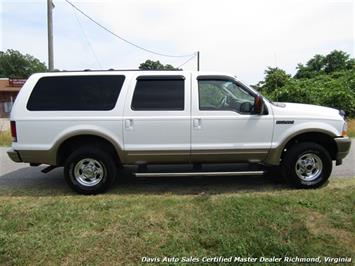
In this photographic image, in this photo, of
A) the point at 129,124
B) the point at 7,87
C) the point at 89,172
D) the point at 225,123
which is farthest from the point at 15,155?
the point at 7,87

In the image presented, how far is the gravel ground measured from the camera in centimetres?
593

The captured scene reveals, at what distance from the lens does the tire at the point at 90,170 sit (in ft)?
18.2

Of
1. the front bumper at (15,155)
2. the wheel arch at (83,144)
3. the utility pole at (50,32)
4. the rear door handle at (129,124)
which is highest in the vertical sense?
the utility pole at (50,32)

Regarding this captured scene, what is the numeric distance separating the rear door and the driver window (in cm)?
26

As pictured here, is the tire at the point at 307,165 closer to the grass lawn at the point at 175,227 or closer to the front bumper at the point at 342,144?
the front bumper at the point at 342,144

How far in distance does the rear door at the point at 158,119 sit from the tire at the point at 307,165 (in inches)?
65.4

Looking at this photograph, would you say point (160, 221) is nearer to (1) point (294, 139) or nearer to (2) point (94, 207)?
(2) point (94, 207)

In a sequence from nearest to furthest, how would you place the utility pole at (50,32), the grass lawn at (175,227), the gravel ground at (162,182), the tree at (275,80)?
1. the grass lawn at (175,227)
2. the gravel ground at (162,182)
3. the utility pole at (50,32)
4. the tree at (275,80)

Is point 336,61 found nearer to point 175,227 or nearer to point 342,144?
point 342,144

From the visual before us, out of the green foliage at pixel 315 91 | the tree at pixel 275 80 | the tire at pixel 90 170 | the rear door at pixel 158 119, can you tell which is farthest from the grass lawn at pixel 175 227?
the tree at pixel 275 80

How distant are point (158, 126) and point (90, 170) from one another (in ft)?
4.36

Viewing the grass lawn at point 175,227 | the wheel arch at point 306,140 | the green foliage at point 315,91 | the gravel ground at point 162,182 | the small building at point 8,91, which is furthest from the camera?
the small building at point 8,91

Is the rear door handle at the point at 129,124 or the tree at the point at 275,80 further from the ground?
the tree at the point at 275,80

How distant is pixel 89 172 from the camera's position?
5.65 metres
